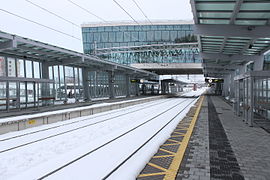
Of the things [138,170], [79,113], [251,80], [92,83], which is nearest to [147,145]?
[138,170]

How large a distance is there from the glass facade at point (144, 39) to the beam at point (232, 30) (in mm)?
33533

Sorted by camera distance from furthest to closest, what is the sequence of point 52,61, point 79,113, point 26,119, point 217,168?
point 52,61, point 79,113, point 26,119, point 217,168

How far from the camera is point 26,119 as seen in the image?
361 inches

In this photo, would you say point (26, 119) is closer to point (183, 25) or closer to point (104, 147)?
point (104, 147)

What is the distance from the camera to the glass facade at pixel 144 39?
147ft

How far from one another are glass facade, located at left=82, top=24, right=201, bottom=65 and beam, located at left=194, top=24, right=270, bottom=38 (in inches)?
1320

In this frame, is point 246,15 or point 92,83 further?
point 92,83

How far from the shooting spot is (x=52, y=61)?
18.6 m

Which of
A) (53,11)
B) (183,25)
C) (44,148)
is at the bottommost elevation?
(44,148)

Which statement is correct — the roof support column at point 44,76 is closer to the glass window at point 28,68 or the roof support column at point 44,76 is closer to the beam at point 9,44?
the glass window at point 28,68

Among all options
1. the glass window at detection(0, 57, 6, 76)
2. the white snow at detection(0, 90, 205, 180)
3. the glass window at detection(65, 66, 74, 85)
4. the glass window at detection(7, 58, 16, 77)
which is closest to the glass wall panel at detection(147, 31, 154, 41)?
the glass window at detection(65, 66, 74, 85)

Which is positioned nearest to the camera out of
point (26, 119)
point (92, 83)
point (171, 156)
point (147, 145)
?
point (171, 156)

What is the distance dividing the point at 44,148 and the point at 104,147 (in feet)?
6.26

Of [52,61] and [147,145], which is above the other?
[52,61]
